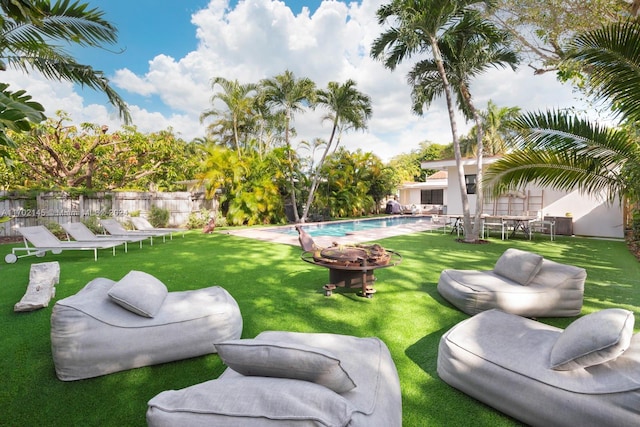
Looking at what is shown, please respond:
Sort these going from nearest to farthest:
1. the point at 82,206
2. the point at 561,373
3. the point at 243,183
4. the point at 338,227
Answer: the point at 561,373, the point at 82,206, the point at 243,183, the point at 338,227

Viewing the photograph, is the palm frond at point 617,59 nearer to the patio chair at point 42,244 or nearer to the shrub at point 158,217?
the patio chair at point 42,244

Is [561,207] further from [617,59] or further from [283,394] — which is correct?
[283,394]

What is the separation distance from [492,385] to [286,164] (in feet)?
55.0

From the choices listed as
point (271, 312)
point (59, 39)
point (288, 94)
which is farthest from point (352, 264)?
point (288, 94)

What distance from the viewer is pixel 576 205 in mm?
13219

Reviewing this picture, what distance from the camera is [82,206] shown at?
12.7 meters

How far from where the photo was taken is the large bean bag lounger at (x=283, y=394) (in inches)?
51.8

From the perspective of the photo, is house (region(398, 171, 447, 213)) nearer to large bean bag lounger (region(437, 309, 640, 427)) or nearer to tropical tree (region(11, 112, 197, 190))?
tropical tree (region(11, 112, 197, 190))

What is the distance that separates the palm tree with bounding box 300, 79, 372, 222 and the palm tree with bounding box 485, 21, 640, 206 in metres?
10.9

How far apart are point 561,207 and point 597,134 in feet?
34.1

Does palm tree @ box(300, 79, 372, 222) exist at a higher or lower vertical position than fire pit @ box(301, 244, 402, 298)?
higher

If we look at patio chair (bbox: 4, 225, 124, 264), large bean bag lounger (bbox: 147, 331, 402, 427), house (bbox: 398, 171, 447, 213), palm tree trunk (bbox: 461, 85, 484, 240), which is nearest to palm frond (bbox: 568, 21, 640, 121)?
large bean bag lounger (bbox: 147, 331, 402, 427)

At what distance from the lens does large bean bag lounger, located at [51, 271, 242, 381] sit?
8.63ft

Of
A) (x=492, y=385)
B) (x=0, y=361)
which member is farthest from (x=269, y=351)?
(x=0, y=361)
